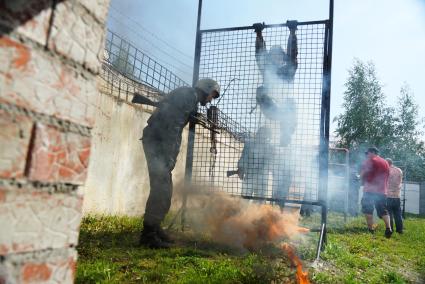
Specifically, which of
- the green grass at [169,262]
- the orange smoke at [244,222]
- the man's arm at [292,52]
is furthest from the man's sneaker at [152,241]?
the man's arm at [292,52]

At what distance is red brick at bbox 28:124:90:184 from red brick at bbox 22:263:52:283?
21cm

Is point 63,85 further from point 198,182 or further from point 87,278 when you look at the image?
point 198,182

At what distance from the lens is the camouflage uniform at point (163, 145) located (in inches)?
169

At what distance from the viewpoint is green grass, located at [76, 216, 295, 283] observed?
118 inches

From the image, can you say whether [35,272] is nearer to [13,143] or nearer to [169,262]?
[13,143]

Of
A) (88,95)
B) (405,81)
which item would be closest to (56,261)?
(88,95)

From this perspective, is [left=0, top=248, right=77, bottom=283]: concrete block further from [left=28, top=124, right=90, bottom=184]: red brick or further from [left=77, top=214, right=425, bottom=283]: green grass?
[left=77, top=214, right=425, bottom=283]: green grass

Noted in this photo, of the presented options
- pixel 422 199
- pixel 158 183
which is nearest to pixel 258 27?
pixel 158 183

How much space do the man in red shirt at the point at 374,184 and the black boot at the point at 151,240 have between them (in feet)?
21.0

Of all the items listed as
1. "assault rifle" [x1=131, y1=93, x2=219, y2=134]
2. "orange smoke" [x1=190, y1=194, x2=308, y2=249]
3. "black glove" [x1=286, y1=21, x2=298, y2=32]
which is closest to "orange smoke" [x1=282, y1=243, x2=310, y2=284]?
"orange smoke" [x1=190, y1=194, x2=308, y2=249]

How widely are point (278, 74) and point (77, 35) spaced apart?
15.5ft

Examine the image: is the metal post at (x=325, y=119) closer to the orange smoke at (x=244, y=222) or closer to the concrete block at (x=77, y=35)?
the orange smoke at (x=244, y=222)

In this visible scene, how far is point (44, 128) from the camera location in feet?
2.67

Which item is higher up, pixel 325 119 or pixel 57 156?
pixel 325 119
